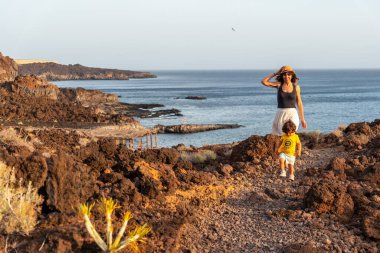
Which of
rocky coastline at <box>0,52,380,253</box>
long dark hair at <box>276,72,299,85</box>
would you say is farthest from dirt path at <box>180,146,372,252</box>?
long dark hair at <box>276,72,299,85</box>

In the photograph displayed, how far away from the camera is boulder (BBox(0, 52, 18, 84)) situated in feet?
194

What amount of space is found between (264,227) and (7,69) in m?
59.8

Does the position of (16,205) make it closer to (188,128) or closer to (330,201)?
(330,201)

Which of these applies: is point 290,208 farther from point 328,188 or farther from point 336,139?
point 336,139

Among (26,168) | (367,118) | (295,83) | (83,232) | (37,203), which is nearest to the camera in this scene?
(83,232)

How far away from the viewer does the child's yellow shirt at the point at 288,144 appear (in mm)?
8555

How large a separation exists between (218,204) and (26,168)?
2.54m

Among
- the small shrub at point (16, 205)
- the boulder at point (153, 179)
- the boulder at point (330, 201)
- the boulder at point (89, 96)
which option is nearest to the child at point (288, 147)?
the boulder at point (330, 201)

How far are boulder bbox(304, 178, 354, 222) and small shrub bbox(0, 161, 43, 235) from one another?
11.0 ft

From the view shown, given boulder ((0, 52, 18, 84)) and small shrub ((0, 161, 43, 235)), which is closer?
small shrub ((0, 161, 43, 235))

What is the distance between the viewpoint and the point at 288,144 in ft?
28.2

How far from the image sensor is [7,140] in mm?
13047

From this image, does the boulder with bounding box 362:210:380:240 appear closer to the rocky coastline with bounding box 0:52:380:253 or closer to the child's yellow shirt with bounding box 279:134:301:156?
the rocky coastline with bounding box 0:52:380:253

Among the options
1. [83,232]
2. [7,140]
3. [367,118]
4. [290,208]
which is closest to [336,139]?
[290,208]
